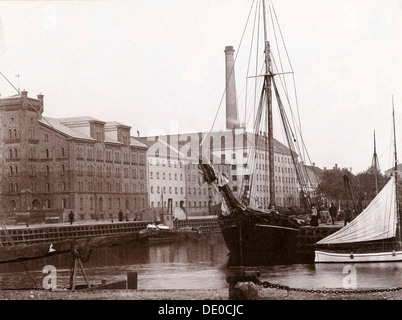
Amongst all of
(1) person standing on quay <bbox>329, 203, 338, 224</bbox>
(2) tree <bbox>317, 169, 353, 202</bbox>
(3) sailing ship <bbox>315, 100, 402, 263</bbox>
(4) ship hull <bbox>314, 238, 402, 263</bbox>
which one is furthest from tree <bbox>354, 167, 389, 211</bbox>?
(4) ship hull <bbox>314, 238, 402, 263</bbox>

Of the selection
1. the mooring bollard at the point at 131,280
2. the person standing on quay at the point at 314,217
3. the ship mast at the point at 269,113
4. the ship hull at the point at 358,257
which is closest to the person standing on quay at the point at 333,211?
the person standing on quay at the point at 314,217

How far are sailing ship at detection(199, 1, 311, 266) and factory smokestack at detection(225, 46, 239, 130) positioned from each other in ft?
1.11

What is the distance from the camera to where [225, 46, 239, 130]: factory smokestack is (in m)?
8.30

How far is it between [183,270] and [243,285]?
1.39 meters

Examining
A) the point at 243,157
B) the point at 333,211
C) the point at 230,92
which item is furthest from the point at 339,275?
the point at 230,92

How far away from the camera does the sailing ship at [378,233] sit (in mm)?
8016

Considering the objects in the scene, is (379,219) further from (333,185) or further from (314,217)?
(314,217)

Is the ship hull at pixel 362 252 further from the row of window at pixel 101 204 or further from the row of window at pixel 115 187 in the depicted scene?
the row of window at pixel 115 187

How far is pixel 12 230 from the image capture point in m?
8.88

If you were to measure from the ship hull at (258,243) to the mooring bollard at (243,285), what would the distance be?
0.97 metres

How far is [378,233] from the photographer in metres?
8.04
